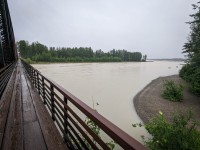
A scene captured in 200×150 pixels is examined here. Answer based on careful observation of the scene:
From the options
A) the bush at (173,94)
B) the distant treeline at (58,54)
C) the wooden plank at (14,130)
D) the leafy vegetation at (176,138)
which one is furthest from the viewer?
the distant treeline at (58,54)

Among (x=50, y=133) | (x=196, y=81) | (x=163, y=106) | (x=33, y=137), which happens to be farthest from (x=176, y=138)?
(x=196, y=81)

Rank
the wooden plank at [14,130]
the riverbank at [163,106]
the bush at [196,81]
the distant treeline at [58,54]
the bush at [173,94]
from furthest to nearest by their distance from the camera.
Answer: the distant treeline at [58,54] < the bush at [173,94] < the bush at [196,81] < the riverbank at [163,106] < the wooden plank at [14,130]

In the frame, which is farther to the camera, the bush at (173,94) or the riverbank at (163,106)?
the bush at (173,94)

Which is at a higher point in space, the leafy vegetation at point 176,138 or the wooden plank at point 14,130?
the wooden plank at point 14,130

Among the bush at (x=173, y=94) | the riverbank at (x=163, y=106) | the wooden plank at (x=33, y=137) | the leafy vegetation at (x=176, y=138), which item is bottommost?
the riverbank at (x=163, y=106)

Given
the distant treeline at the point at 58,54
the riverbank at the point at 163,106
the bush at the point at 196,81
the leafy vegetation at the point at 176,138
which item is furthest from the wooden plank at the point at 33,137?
the distant treeline at the point at 58,54

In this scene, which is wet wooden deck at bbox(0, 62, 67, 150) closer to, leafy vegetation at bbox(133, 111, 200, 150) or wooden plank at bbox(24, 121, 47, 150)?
wooden plank at bbox(24, 121, 47, 150)

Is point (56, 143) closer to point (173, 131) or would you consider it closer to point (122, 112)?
point (173, 131)

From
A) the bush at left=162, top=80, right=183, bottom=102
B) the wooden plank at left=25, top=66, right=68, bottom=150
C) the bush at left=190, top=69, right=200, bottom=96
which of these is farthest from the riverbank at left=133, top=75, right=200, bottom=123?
the wooden plank at left=25, top=66, right=68, bottom=150

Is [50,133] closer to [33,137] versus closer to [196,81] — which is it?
[33,137]

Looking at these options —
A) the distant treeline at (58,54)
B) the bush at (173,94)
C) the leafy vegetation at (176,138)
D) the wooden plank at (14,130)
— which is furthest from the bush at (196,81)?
the distant treeline at (58,54)

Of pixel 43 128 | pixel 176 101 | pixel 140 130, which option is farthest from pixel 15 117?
pixel 176 101

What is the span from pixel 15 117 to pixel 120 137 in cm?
363

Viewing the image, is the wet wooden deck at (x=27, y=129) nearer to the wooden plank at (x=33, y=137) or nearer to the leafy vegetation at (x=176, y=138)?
the wooden plank at (x=33, y=137)
